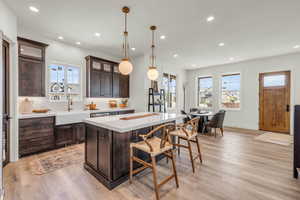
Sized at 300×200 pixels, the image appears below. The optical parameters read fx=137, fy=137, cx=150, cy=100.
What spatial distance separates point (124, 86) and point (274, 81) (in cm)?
609

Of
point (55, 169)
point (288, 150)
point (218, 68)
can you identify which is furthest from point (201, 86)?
point (55, 169)

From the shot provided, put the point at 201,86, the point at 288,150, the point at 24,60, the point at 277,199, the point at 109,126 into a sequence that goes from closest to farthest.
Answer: the point at 277,199 → the point at 109,126 → the point at 24,60 → the point at 288,150 → the point at 201,86

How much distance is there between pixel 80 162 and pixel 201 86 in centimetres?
683

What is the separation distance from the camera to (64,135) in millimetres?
3703

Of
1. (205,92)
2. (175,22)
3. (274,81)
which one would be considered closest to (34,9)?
(175,22)

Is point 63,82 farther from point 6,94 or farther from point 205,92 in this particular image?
point 205,92

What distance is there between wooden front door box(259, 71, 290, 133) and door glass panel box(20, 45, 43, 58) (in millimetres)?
7921

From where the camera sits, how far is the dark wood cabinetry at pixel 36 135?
305 centimetres

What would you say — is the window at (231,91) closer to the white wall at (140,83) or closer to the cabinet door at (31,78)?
the white wall at (140,83)

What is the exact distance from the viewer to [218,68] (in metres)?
6.93

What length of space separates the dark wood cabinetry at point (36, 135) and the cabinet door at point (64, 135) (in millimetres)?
113

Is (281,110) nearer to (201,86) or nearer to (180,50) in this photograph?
(201,86)

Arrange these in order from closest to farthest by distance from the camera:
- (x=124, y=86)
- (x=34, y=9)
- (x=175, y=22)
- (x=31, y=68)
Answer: (x=34, y=9) → (x=175, y=22) → (x=31, y=68) → (x=124, y=86)

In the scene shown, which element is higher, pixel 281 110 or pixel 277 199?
pixel 281 110
